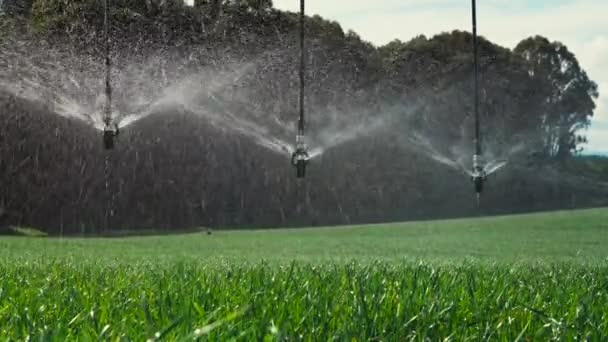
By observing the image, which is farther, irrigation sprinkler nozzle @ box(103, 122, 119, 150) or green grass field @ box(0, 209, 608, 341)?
irrigation sprinkler nozzle @ box(103, 122, 119, 150)

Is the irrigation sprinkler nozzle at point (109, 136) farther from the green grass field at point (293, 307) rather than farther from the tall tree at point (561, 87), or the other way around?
the tall tree at point (561, 87)

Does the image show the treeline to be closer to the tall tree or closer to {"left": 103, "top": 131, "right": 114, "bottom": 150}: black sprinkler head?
the tall tree

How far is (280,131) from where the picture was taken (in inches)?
1283

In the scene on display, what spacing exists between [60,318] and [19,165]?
81.2ft

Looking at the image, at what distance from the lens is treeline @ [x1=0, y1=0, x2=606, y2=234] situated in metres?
27.0

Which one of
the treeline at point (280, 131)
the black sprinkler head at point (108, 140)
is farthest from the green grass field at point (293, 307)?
the treeline at point (280, 131)

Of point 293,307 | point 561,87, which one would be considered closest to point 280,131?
point 561,87

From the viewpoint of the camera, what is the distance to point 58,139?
27.2 metres

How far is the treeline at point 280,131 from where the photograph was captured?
27.0 metres

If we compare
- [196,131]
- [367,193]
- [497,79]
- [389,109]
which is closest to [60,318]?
[196,131]

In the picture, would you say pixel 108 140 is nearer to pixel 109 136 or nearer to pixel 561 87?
pixel 109 136

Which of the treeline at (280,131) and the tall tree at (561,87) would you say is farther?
the tall tree at (561,87)

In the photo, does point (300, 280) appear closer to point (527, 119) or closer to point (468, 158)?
point (468, 158)

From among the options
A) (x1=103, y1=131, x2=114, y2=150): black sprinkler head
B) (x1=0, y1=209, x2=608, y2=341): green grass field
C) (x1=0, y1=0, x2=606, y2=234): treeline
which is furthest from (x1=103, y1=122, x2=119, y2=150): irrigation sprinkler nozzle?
(x1=0, y1=0, x2=606, y2=234): treeline
